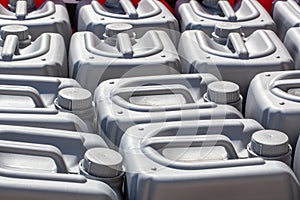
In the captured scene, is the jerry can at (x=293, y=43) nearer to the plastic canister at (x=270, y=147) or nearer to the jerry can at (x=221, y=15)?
the jerry can at (x=221, y=15)

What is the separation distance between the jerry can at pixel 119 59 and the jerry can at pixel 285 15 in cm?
30

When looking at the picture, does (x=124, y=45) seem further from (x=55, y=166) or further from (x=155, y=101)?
(x=55, y=166)

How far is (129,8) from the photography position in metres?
1.61

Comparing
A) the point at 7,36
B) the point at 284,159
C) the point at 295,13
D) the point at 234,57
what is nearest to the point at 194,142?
the point at 284,159

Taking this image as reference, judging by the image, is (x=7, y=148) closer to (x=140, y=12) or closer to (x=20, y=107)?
(x=20, y=107)

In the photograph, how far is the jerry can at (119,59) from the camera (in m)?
1.33

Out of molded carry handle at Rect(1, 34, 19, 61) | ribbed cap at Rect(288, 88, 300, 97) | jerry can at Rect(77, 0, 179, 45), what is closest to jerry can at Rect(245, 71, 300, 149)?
ribbed cap at Rect(288, 88, 300, 97)

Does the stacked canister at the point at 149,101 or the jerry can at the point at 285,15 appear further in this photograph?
the jerry can at the point at 285,15

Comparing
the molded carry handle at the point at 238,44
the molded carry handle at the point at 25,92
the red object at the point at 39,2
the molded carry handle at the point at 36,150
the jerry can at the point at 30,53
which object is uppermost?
the molded carry handle at the point at 238,44

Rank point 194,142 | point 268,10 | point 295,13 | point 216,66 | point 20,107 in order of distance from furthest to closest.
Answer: point 268,10
point 295,13
point 216,66
point 20,107
point 194,142

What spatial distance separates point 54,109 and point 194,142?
0.25m

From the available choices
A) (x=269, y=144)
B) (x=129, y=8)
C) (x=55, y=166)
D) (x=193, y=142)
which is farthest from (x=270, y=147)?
(x=129, y=8)

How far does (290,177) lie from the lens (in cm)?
100

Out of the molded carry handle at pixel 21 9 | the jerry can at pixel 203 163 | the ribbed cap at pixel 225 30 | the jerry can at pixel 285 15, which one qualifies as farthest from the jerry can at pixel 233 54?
the molded carry handle at pixel 21 9
